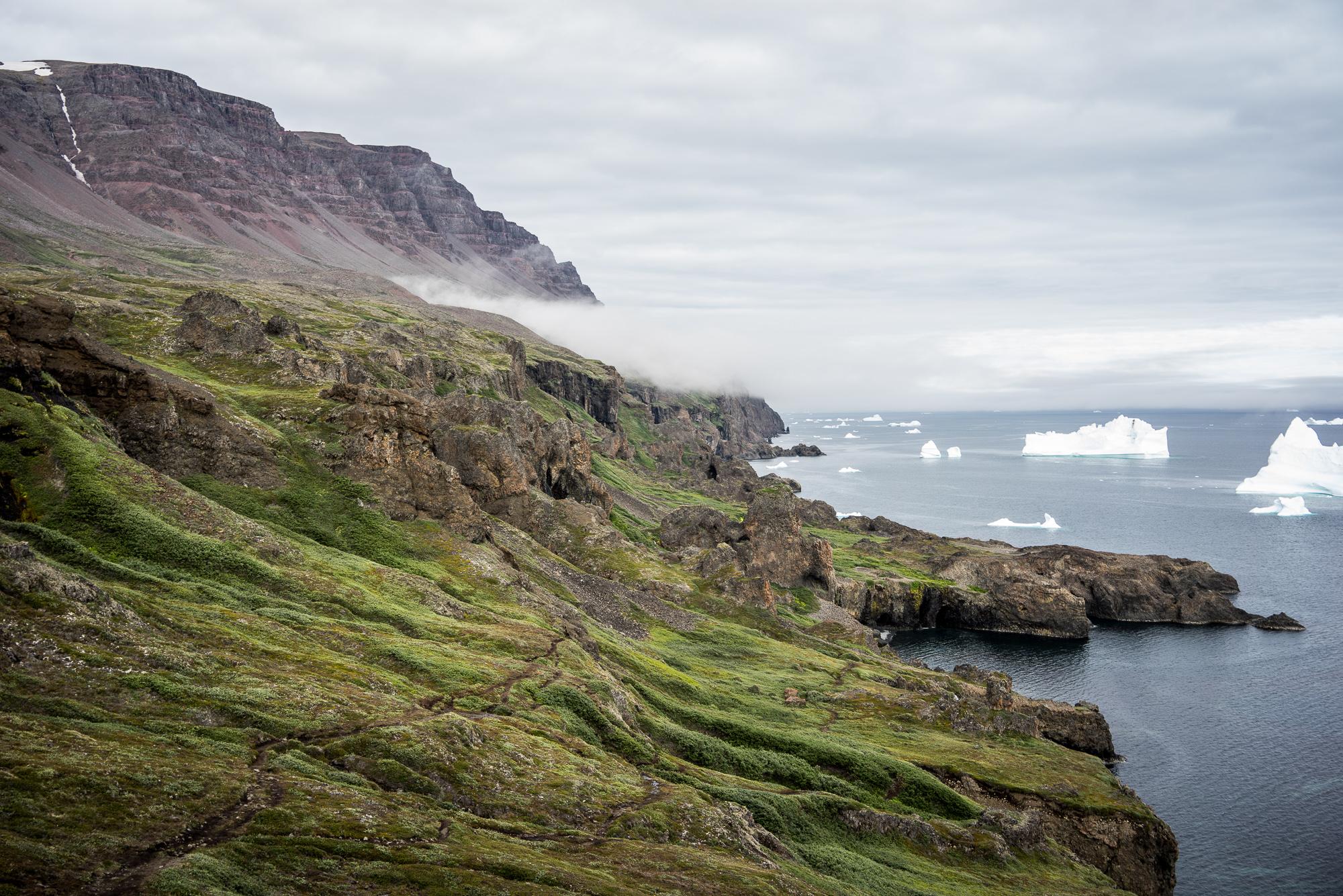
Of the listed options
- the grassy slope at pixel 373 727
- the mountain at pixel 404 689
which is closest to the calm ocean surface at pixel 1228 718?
the mountain at pixel 404 689

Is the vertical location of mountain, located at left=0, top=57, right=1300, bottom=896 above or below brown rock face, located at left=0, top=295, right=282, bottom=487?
below

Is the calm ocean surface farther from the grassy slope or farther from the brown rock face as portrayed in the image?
the brown rock face

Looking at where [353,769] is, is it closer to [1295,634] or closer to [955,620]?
[955,620]

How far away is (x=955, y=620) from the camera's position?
565 feet

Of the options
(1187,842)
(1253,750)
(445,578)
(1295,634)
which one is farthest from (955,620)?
(445,578)

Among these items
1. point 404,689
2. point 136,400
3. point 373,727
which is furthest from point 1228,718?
point 136,400

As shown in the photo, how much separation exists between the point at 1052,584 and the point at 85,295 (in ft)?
618

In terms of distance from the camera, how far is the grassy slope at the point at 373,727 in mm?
30953

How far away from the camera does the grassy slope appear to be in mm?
30953

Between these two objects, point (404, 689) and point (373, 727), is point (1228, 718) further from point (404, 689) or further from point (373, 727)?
point (373, 727)

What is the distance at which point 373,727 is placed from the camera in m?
43.2

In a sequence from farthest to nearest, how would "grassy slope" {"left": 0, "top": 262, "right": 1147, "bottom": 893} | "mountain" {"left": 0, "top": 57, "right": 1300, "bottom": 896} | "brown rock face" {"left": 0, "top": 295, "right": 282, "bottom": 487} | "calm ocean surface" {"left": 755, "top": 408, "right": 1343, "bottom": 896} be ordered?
"calm ocean surface" {"left": 755, "top": 408, "right": 1343, "bottom": 896} < "brown rock face" {"left": 0, "top": 295, "right": 282, "bottom": 487} < "mountain" {"left": 0, "top": 57, "right": 1300, "bottom": 896} < "grassy slope" {"left": 0, "top": 262, "right": 1147, "bottom": 893}

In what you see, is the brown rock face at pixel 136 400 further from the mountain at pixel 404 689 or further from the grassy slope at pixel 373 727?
the grassy slope at pixel 373 727

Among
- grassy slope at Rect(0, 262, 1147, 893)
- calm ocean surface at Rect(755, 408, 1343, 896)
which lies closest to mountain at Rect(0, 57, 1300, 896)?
grassy slope at Rect(0, 262, 1147, 893)
